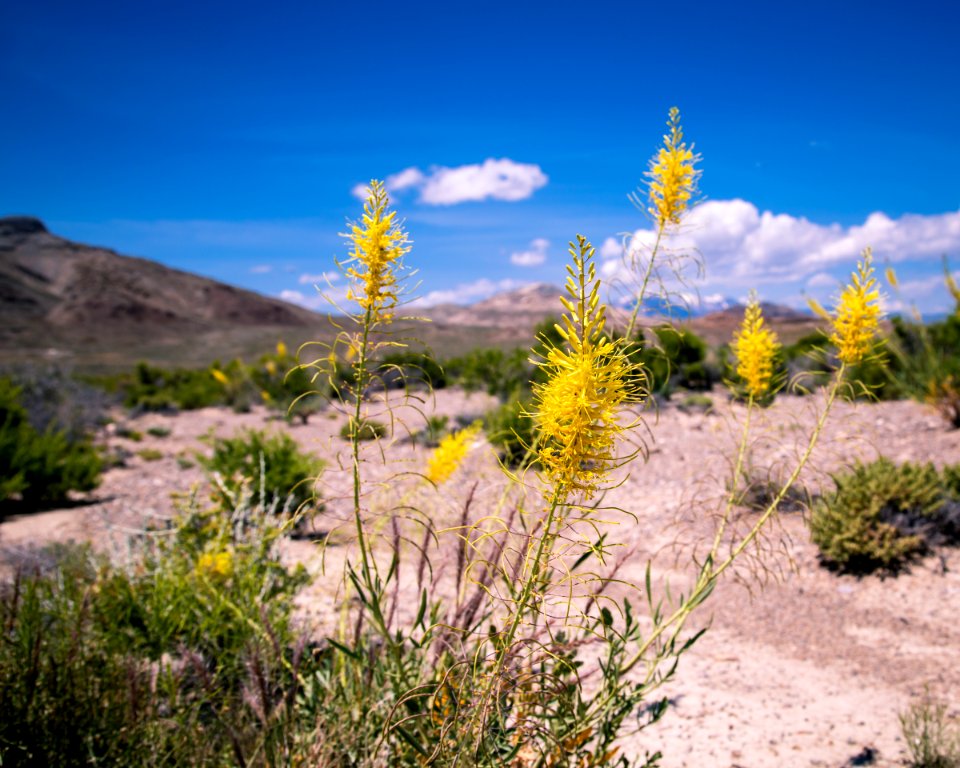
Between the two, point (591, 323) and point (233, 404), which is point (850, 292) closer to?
point (591, 323)

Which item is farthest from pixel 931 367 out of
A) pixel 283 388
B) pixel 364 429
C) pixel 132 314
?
pixel 132 314

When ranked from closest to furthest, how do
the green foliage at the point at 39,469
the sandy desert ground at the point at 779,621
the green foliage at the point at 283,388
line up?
the sandy desert ground at the point at 779,621
the green foliage at the point at 39,469
the green foliage at the point at 283,388

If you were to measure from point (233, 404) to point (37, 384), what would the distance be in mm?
4050

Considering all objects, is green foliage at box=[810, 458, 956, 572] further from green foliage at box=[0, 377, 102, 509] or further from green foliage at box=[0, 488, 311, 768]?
green foliage at box=[0, 377, 102, 509]

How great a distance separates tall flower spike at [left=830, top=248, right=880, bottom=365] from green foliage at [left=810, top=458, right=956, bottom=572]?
11.4ft

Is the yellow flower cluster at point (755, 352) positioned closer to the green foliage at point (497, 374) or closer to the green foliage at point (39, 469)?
the green foliage at point (39, 469)

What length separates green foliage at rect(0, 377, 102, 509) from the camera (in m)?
7.15

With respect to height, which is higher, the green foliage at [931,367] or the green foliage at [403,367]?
the green foliage at [931,367]

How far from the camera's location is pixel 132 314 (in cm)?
7144

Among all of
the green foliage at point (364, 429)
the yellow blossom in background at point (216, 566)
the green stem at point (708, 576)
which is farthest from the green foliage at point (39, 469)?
the green stem at point (708, 576)

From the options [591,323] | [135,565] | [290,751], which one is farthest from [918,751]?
[135,565]

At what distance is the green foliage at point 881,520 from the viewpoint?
17.2 feet

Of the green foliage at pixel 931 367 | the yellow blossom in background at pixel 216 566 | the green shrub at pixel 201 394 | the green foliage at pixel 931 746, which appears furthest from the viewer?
the green shrub at pixel 201 394

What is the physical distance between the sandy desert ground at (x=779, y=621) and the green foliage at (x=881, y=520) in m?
0.16
